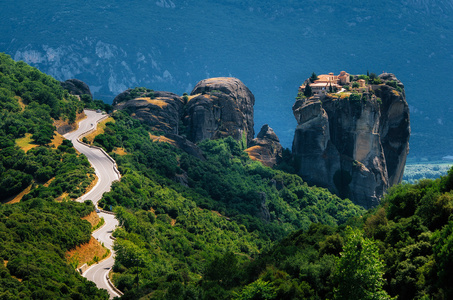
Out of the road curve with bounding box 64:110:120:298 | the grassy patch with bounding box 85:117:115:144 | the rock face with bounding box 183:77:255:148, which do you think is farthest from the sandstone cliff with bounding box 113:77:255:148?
the grassy patch with bounding box 85:117:115:144

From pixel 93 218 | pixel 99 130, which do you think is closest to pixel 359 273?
pixel 93 218

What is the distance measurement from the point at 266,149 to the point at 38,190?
255ft

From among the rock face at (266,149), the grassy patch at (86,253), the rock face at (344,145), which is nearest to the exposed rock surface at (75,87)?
the rock face at (266,149)

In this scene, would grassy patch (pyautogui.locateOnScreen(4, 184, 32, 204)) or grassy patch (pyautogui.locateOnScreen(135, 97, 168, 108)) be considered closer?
grassy patch (pyautogui.locateOnScreen(4, 184, 32, 204))

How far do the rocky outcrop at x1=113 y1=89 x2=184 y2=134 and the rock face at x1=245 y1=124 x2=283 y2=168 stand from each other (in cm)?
1865

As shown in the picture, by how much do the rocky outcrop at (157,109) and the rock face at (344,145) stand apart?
24.3 meters

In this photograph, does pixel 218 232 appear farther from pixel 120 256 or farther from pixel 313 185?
pixel 313 185

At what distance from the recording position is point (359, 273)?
46.8m

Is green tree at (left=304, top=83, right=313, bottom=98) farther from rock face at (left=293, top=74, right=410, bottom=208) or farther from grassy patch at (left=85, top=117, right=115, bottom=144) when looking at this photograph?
grassy patch at (left=85, top=117, right=115, bottom=144)

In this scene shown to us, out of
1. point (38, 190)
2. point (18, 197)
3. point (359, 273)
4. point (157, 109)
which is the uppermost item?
point (157, 109)

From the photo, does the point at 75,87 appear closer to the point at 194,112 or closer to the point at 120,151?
the point at 194,112

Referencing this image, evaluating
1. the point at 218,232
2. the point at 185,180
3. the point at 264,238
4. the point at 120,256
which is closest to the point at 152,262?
the point at 120,256

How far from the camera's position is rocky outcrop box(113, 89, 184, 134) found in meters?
136

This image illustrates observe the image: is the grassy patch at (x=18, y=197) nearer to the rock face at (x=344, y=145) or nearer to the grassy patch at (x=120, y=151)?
the grassy patch at (x=120, y=151)
